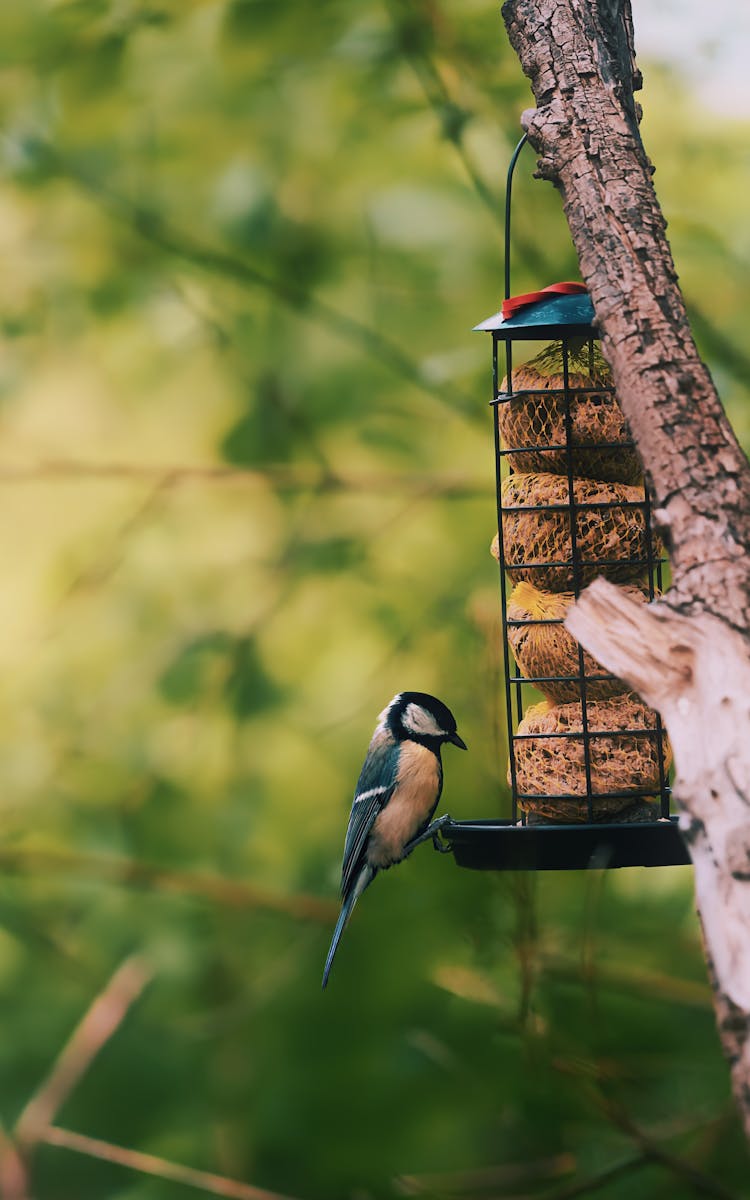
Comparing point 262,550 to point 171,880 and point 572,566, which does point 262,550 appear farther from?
point 572,566

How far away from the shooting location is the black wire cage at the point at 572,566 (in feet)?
6.03

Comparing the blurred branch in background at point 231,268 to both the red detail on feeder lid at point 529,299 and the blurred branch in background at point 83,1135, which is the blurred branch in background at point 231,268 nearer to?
the red detail on feeder lid at point 529,299

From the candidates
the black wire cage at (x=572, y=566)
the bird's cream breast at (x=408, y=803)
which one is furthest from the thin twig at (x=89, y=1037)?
the black wire cage at (x=572, y=566)

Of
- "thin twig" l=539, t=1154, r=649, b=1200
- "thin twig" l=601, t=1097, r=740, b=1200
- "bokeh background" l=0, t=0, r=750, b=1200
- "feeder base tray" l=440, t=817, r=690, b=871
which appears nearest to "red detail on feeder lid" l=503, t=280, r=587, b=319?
"feeder base tray" l=440, t=817, r=690, b=871

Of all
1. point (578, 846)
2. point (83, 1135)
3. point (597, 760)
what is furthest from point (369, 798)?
point (83, 1135)

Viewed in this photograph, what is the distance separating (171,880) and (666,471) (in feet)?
6.63

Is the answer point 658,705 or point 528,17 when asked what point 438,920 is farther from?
point 528,17

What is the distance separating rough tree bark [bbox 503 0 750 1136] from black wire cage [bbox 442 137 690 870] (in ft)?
0.91

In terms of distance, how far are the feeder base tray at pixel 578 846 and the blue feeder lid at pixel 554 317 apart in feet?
2.20

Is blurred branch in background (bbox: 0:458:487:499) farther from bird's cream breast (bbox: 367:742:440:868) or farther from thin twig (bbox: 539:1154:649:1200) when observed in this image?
thin twig (bbox: 539:1154:649:1200)

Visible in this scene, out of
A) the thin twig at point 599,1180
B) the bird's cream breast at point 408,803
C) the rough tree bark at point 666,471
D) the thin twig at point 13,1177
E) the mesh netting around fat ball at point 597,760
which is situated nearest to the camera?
the rough tree bark at point 666,471

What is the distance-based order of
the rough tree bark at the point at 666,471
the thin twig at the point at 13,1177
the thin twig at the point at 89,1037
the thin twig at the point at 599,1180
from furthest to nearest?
the thin twig at the point at 89,1037
the thin twig at the point at 13,1177
the thin twig at the point at 599,1180
the rough tree bark at the point at 666,471

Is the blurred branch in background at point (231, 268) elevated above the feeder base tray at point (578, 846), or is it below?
above

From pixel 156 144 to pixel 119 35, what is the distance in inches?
10.7
